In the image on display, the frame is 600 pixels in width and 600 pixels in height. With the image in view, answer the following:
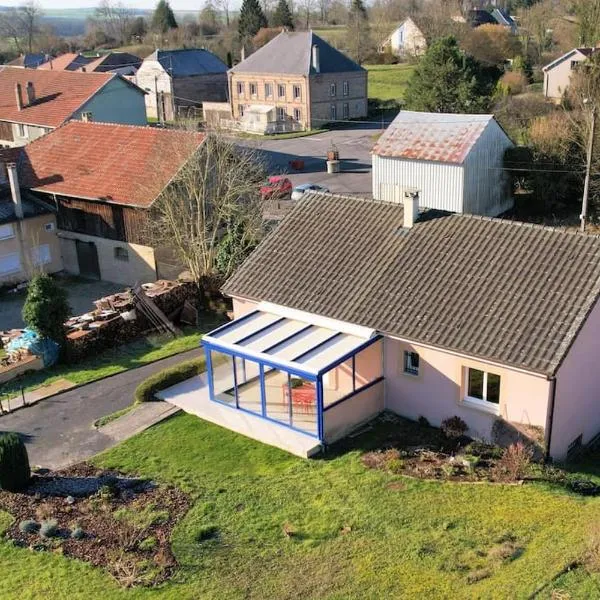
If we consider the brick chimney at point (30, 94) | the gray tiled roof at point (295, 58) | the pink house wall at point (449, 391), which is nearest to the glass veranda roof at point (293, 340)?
the pink house wall at point (449, 391)

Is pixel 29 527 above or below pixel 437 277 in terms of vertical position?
below

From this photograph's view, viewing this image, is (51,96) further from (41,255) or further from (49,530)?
(49,530)

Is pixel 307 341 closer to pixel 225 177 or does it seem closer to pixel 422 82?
pixel 225 177

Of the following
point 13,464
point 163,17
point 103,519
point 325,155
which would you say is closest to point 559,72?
point 325,155

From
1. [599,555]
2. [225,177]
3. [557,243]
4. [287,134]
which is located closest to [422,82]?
[287,134]

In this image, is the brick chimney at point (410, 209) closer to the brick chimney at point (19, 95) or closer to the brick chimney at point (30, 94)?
the brick chimney at point (30, 94)

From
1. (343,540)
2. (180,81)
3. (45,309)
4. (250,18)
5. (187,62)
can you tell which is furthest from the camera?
(250,18)

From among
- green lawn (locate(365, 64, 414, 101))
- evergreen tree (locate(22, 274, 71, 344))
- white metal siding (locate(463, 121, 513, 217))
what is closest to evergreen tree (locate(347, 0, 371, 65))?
green lawn (locate(365, 64, 414, 101))
